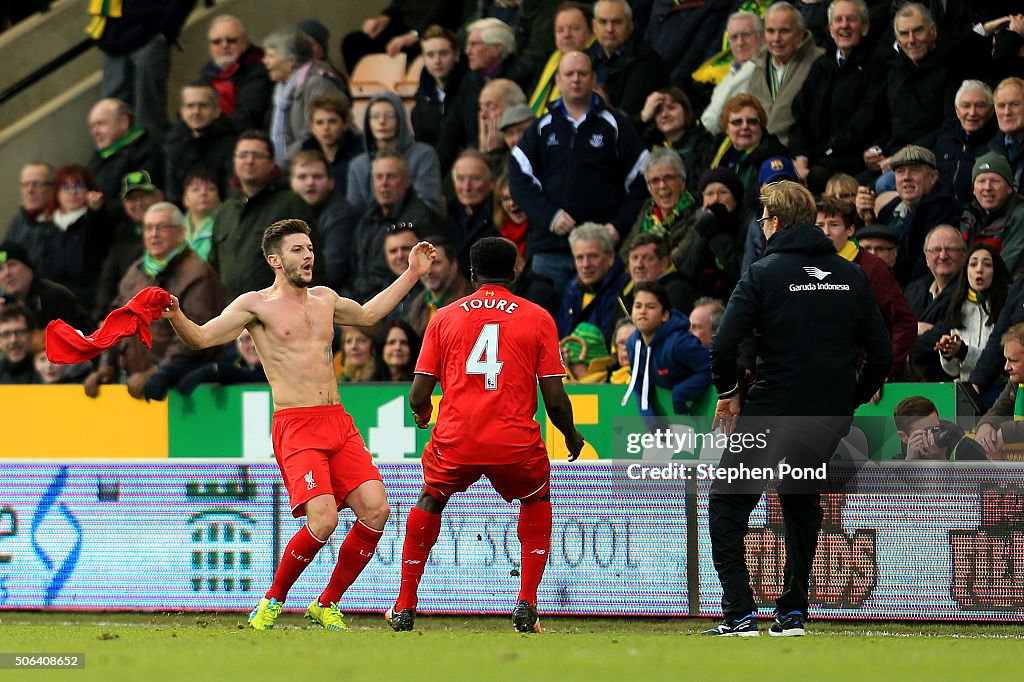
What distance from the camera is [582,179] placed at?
14414 mm

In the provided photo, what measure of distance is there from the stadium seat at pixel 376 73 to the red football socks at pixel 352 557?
858 cm

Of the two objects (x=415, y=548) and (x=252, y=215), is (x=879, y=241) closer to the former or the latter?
(x=415, y=548)

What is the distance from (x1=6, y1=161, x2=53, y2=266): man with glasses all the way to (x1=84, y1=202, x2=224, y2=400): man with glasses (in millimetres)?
2300

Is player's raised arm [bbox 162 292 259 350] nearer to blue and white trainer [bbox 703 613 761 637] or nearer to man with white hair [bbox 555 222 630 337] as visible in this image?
blue and white trainer [bbox 703 613 761 637]

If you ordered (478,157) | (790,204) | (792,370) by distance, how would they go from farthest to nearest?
1. (478,157)
2. (790,204)
3. (792,370)

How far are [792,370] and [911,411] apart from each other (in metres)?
2.45

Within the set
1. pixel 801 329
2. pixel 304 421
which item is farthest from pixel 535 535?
pixel 801 329

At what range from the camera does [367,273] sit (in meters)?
14.9

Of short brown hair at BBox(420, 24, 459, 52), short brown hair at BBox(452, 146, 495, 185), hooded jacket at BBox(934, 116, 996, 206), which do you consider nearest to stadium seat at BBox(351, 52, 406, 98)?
short brown hair at BBox(420, 24, 459, 52)

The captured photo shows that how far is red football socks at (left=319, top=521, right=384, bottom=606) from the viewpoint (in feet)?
32.0

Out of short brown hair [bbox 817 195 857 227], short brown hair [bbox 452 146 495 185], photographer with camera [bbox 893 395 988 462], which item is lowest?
photographer with camera [bbox 893 395 988 462]

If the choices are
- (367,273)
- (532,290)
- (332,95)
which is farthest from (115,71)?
(532,290)

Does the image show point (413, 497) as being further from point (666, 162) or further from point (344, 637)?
point (666, 162)

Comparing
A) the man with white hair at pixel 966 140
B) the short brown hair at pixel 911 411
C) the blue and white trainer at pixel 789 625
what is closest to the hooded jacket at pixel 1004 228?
the man with white hair at pixel 966 140
